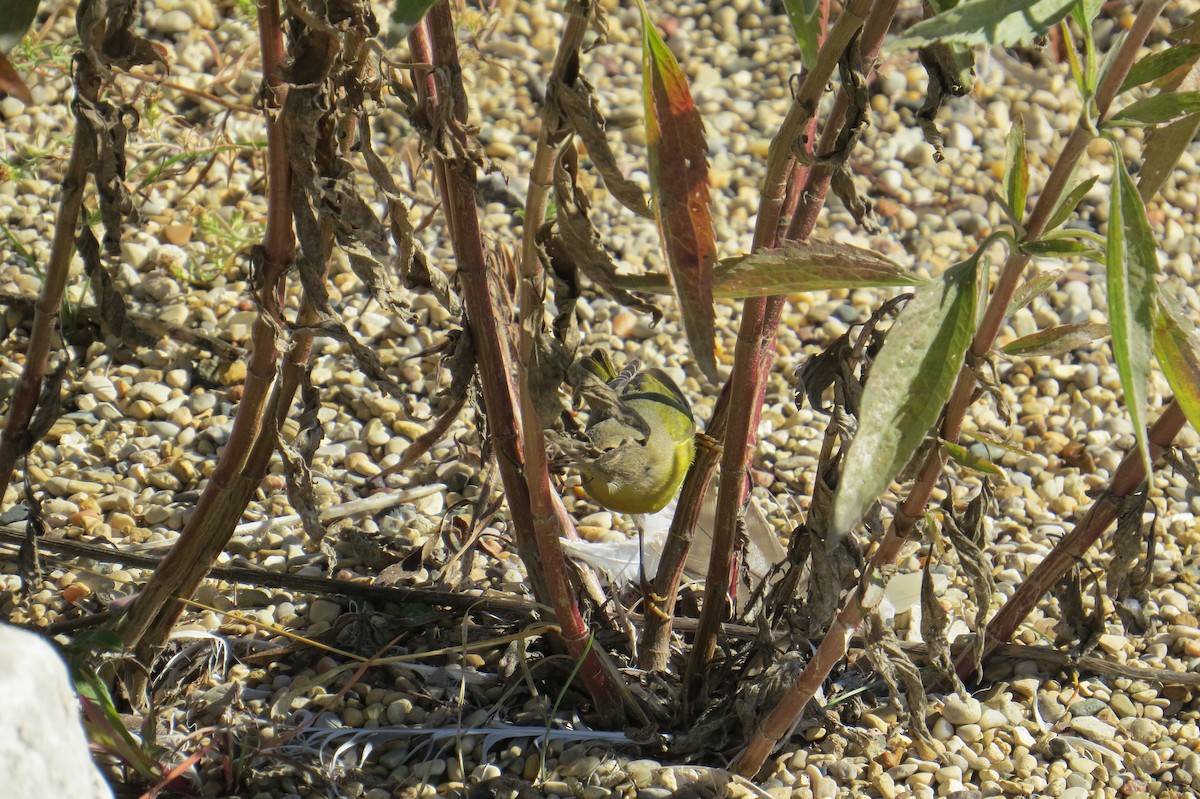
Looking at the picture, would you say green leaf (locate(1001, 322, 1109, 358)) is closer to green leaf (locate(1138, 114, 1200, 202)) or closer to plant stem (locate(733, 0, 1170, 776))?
plant stem (locate(733, 0, 1170, 776))

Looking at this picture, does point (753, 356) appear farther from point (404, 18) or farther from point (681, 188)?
point (404, 18)

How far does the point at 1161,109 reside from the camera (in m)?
0.89

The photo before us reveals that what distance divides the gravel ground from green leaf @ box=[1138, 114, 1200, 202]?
0.97ft

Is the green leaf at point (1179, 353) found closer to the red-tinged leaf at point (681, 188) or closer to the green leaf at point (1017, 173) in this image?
the green leaf at point (1017, 173)

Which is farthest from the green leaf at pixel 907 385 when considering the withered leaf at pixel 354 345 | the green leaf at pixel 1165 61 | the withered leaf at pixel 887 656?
the withered leaf at pixel 354 345

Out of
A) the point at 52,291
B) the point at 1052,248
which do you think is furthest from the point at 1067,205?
the point at 52,291

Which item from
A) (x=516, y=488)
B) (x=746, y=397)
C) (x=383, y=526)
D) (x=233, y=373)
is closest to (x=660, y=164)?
(x=746, y=397)

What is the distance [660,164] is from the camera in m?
0.91

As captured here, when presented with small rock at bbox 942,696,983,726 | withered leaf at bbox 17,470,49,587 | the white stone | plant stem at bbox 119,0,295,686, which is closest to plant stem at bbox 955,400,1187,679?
small rock at bbox 942,696,983,726

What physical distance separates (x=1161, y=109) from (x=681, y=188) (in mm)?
373

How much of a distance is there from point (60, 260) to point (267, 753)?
640 mm

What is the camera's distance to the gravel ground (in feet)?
5.08

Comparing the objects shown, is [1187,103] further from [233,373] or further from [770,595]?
[233,373]

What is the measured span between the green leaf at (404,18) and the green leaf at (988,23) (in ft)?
1.05
